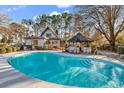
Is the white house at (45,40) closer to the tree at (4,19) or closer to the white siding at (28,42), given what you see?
the white siding at (28,42)

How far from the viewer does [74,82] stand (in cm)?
624

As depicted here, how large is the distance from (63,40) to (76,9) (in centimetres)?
435

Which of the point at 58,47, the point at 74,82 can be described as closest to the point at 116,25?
the point at 58,47

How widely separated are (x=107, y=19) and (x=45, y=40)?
906 centimetres

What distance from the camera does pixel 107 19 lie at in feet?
45.2

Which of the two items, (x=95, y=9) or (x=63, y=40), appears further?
(x=63, y=40)

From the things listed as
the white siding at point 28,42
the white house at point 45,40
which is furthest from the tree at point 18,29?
the white house at point 45,40

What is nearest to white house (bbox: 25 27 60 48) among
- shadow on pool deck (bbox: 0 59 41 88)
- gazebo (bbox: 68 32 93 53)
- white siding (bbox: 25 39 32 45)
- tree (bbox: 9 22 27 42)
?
white siding (bbox: 25 39 32 45)

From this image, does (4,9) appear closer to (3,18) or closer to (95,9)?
(3,18)

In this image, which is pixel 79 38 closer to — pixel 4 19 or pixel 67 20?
pixel 67 20

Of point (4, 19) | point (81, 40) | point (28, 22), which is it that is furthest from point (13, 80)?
point (28, 22)

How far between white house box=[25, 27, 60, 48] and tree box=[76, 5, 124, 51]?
5.97 meters

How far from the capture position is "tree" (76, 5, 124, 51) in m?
13.8

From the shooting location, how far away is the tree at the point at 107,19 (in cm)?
1377
